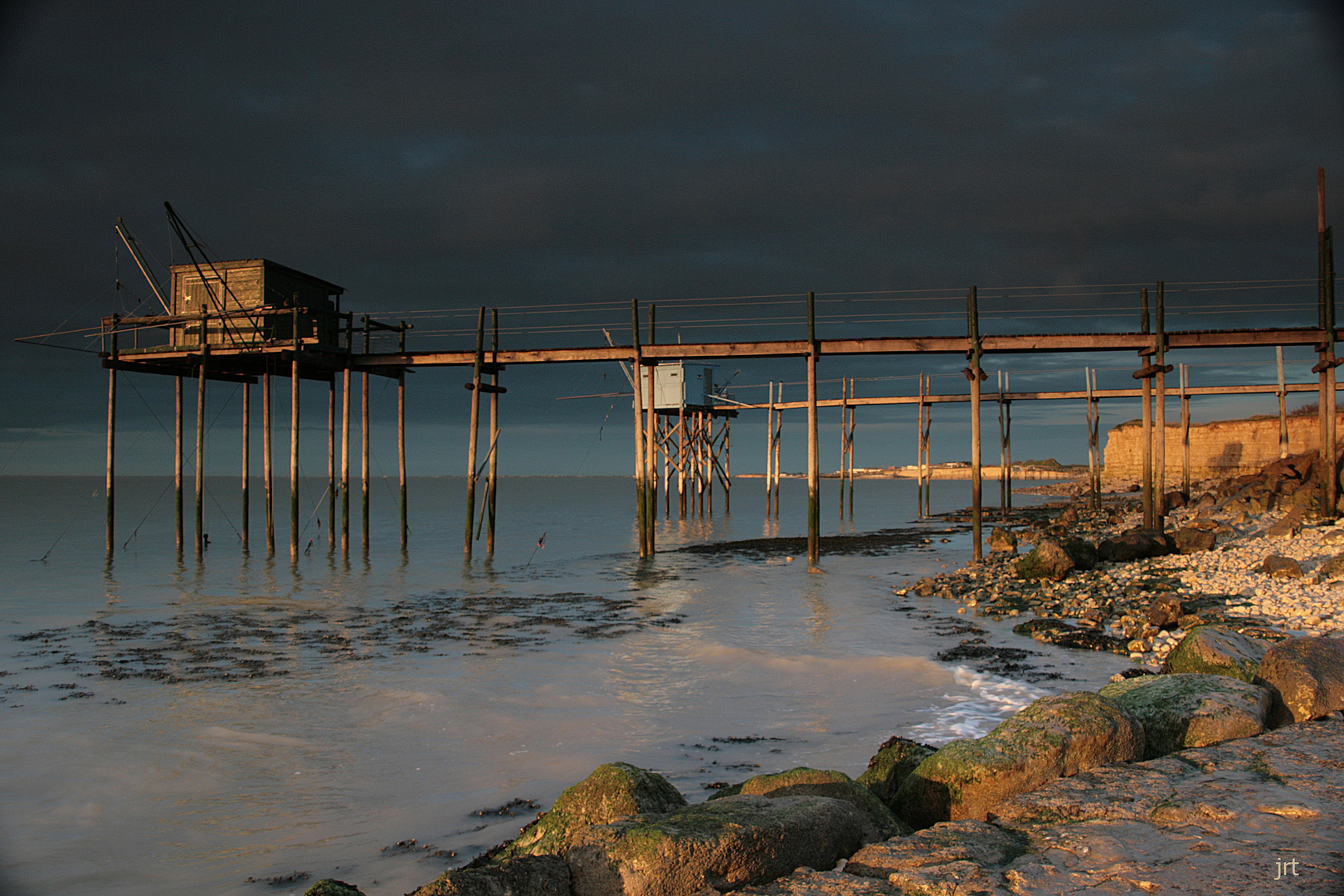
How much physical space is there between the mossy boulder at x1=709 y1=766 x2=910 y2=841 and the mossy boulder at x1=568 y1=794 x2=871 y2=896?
361 millimetres

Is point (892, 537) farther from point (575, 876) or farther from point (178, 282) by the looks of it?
point (575, 876)

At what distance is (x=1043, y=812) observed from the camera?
14.9ft

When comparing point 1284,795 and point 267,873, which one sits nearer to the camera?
point 1284,795

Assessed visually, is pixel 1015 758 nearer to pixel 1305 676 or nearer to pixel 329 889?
pixel 1305 676

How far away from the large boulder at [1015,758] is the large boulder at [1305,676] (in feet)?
6.06

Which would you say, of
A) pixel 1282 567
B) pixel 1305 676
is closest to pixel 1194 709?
pixel 1305 676

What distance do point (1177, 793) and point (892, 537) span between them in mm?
27113

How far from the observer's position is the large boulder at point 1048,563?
16.0m

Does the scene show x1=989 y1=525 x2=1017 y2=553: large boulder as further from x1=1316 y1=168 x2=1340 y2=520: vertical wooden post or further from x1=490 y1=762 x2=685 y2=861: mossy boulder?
x1=490 y1=762 x2=685 y2=861: mossy boulder

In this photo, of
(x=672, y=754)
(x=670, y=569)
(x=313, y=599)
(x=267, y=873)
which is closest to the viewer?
(x=267, y=873)

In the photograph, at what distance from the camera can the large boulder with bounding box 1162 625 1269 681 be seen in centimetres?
684

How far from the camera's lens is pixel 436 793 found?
6.64 meters

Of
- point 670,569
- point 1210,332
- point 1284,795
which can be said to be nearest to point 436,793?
point 1284,795

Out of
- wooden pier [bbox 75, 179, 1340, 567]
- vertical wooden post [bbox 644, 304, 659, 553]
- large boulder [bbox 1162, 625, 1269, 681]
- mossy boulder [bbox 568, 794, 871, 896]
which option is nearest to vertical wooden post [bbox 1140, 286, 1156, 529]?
wooden pier [bbox 75, 179, 1340, 567]
